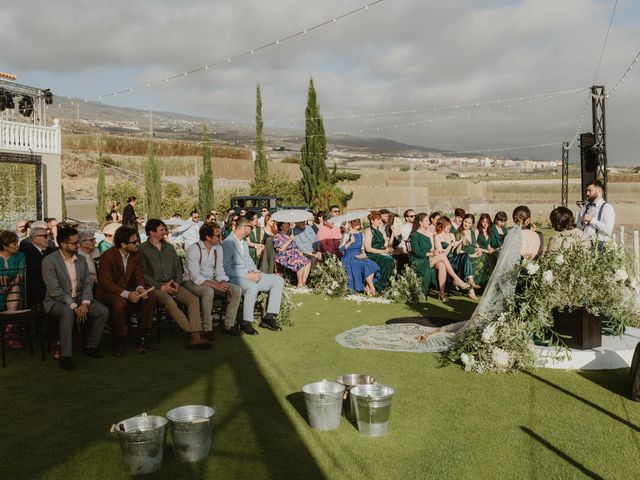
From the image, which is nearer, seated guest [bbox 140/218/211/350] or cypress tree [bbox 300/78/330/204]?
seated guest [bbox 140/218/211/350]

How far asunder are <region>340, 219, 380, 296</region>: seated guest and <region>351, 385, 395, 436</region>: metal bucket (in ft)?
21.8

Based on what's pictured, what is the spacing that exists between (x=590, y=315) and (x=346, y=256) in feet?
19.2

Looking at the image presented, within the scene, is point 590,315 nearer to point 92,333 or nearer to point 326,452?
point 326,452

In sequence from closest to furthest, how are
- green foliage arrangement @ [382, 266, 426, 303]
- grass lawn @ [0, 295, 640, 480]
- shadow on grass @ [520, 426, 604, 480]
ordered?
shadow on grass @ [520, 426, 604, 480], grass lawn @ [0, 295, 640, 480], green foliage arrangement @ [382, 266, 426, 303]

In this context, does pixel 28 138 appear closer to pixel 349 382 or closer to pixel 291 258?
pixel 291 258

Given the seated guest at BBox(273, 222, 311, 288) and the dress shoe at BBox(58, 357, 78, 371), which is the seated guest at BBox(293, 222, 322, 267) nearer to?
the seated guest at BBox(273, 222, 311, 288)

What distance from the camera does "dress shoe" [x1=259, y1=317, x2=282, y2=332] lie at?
26.5ft

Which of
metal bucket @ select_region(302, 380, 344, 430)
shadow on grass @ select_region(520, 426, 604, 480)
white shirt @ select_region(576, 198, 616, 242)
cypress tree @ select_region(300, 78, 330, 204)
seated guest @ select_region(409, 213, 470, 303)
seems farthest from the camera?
cypress tree @ select_region(300, 78, 330, 204)

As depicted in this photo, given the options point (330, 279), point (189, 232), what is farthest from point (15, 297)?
point (189, 232)

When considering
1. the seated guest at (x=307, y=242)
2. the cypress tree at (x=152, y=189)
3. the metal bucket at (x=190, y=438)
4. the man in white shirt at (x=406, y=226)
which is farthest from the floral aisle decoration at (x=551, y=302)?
the cypress tree at (x=152, y=189)

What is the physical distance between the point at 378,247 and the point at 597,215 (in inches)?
177

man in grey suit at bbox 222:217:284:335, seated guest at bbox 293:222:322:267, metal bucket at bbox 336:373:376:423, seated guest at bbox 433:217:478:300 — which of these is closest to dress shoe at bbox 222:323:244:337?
man in grey suit at bbox 222:217:284:335

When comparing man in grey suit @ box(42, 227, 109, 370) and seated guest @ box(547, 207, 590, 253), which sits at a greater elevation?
seated guest @ box(547, 207, 590, 253)

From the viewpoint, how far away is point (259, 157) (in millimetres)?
39281
